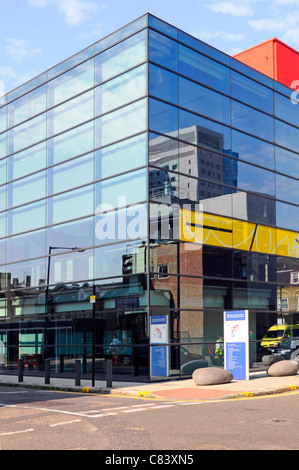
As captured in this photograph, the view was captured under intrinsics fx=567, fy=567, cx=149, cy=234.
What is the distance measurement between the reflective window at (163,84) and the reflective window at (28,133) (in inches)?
314

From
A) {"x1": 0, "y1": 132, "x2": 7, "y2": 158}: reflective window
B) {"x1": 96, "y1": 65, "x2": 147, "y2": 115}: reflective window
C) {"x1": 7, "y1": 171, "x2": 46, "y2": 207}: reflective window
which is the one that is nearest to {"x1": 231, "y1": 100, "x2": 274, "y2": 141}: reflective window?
{"x1": 96, "y1": 65, "x2": 147, "y2": 115}: reflective window

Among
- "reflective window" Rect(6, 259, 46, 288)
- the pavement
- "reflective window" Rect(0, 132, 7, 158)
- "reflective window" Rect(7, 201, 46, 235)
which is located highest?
"reflective window" Rect(0, 132, 7, 158)

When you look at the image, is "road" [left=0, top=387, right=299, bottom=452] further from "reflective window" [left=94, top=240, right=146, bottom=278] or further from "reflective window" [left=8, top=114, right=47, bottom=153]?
"reflective window" [left=8, top=114, right=47, bottom=153]

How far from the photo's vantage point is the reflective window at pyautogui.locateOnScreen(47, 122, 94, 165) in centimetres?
2706

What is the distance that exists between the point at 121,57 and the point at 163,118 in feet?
12.2

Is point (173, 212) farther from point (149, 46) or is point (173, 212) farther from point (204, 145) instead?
point (149, 46)

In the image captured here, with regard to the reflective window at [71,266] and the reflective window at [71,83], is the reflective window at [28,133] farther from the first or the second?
the reflective window at [71,266]

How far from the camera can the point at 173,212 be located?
942 inches

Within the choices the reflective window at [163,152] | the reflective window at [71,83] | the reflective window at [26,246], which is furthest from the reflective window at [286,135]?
the reflective window at [26,246]

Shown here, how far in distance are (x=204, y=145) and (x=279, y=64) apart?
9.21 meters

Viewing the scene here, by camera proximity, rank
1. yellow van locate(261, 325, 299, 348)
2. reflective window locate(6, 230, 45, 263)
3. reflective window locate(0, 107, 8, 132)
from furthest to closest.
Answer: reflective window locate(0, 107, 8, 132) → reflective window locate(6, 230, 45, 263) → yellow van locate(261, 325, 299, 348)

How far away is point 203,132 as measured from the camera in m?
26.3

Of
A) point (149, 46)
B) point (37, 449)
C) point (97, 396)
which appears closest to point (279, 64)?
point (149, 46)

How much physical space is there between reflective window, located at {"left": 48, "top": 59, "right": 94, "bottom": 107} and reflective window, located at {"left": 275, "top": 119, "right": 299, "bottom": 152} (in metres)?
10.4
